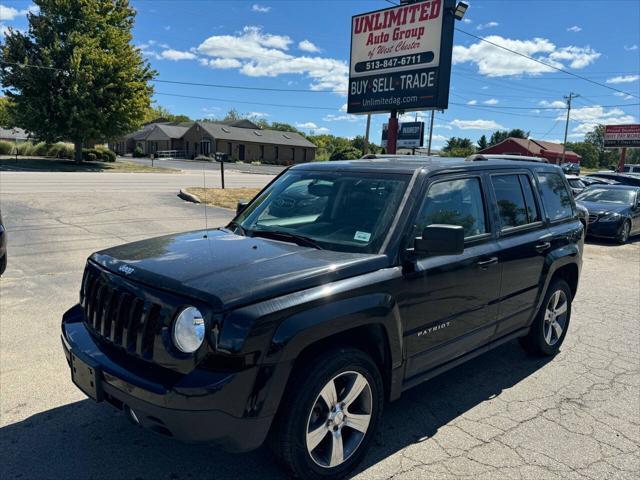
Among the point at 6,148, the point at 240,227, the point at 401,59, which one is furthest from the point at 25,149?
the point at 240,227

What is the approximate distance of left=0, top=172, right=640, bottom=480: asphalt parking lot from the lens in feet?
9.76

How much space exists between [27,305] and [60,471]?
338cm

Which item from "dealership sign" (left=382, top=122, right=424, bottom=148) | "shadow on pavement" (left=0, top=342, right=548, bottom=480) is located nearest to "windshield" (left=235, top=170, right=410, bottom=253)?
"shadow on pavement" (left=0, top=342, right=548, bottom=480)

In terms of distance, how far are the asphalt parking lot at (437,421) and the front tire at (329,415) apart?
9.7 inches

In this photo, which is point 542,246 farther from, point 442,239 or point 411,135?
point 411,135

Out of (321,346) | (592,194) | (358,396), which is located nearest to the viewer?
(321,346)

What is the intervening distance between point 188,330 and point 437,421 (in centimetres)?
206

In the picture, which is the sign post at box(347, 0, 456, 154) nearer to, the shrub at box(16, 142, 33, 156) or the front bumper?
the front bumper

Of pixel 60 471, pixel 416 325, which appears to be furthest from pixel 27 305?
pixel 416 325

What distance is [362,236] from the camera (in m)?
3.22

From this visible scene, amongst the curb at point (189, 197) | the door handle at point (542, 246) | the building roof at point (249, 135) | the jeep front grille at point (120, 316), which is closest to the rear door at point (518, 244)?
the door handle at point (542, 246)

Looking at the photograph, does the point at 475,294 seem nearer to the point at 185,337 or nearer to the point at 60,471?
the point at 185,337

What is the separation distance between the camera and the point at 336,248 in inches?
124

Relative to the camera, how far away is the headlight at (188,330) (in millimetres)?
2416
